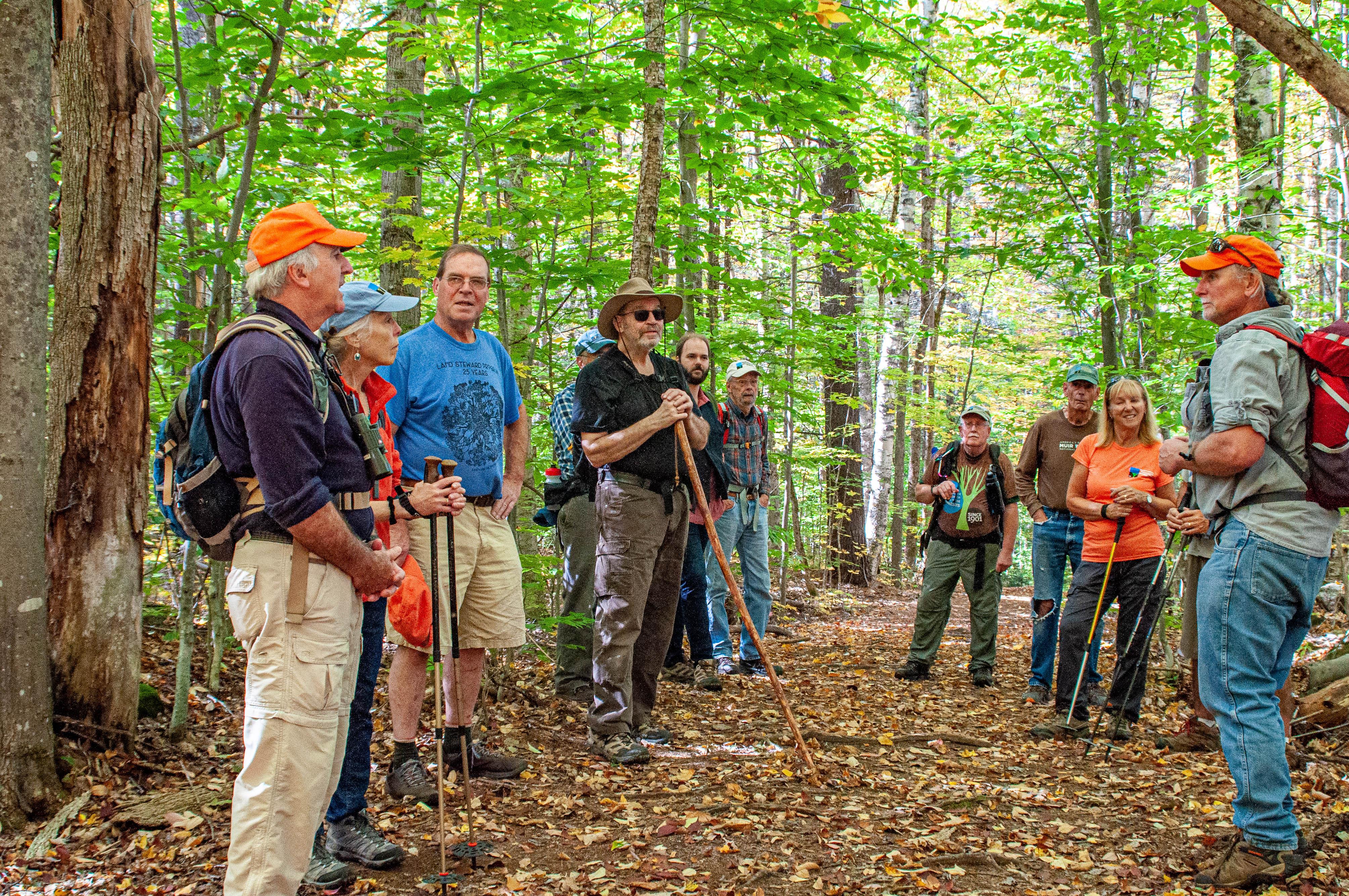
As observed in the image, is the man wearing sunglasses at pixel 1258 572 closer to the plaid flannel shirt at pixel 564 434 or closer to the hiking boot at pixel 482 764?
the hiking boot at pixel 482 764

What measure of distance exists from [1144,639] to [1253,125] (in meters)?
4.89

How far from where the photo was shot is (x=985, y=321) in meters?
30.1

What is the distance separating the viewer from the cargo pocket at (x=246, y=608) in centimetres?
241

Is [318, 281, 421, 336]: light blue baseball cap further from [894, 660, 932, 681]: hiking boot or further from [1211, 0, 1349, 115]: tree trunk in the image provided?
[894, 660, 932, 681]: hiking boot

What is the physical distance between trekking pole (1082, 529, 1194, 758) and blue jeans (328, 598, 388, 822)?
3895 millimetres

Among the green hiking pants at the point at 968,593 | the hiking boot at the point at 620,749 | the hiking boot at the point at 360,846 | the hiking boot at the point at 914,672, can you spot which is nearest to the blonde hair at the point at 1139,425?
the green hiking pants at the point at 968,593

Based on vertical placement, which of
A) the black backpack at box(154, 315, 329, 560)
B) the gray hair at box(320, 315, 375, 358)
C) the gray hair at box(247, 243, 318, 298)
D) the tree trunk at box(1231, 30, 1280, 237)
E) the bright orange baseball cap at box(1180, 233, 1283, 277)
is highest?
the tree trunk at box(1231, 30, 1280, 237)

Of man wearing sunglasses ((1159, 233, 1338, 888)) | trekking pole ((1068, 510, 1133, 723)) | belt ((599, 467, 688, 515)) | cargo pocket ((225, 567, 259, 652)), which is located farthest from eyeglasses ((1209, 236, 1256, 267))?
cargo pocket ((225, 567, 259, 652))

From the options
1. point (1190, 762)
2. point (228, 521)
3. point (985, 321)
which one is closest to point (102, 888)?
point (228, 521)

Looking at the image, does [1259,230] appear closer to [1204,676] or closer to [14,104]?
[1204,676]

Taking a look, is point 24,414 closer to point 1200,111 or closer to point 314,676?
point 314,676

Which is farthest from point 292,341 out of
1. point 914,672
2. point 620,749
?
point 914,672

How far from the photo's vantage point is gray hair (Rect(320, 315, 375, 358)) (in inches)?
131

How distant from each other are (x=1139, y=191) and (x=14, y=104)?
30.5ft
